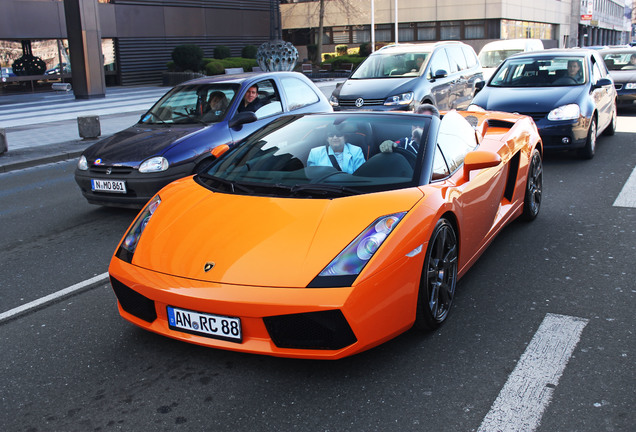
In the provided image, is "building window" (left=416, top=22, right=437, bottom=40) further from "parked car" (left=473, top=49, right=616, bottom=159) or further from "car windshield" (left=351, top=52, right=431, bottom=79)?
"parked car" (left=473, top=49, right=616, bottom=159)

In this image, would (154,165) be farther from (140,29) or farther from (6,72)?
(140,29)

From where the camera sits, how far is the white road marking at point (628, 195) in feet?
22.9

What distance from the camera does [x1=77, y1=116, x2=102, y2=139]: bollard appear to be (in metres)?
13.6

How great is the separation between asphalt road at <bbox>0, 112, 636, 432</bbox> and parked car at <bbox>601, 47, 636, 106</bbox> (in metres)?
A: 11.8

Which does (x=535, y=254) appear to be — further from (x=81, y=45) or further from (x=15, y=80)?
(x=15, y=80)

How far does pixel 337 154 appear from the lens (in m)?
4.50

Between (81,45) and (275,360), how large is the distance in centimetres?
2248

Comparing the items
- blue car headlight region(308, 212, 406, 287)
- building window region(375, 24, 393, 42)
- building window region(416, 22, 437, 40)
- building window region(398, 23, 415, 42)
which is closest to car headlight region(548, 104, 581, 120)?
blue car headlight region(308, 212, 406, 287)

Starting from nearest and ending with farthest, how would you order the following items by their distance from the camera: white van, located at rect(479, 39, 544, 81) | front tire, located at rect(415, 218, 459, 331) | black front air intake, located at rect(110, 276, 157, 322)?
black front air intake, located at rect(110, 276, 157, 322) → front tire, located at rect(415, 218, 459, 331) → white van, located at rect(479, 39, 544, 81)

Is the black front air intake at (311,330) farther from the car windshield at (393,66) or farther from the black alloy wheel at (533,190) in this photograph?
the car windshield at (393,66)

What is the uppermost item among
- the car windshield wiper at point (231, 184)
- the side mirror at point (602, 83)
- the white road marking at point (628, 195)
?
the side mirror at point (602, 83)

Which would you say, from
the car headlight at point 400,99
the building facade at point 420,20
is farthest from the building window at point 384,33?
the car headlight at point 400,99

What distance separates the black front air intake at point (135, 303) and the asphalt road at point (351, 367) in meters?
0.26

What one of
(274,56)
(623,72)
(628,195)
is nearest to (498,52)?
(623,72)
